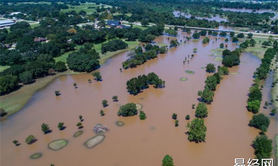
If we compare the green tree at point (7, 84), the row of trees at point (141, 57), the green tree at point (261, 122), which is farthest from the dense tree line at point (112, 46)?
the green tree at point (261, 122)

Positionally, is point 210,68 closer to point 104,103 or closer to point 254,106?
point 254,106

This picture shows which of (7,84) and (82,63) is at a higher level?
(82,63)

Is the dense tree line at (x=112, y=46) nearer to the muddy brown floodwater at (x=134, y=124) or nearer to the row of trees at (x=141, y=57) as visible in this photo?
the row of trees at (x=141, y=57)

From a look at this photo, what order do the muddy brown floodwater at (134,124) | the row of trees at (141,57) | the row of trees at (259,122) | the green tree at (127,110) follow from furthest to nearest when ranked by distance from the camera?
the row of trees at (141,57), the green tree at (127,110), the muddy brown floodwater at (134,124), the row of trees at (259,122)

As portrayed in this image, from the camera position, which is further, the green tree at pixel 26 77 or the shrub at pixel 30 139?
the green tree at pixel 26 77

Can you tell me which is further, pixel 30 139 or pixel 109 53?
pixel 109 53

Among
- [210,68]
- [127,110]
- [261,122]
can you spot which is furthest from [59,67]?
[261,122]

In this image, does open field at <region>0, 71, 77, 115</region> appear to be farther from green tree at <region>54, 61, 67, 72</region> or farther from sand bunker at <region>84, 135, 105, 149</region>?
sand bunker at <region>84, 135, 105, 149</region>

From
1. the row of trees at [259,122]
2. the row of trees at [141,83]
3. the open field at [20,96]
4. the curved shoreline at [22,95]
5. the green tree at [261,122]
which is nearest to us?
the row of trees at [259,122]
